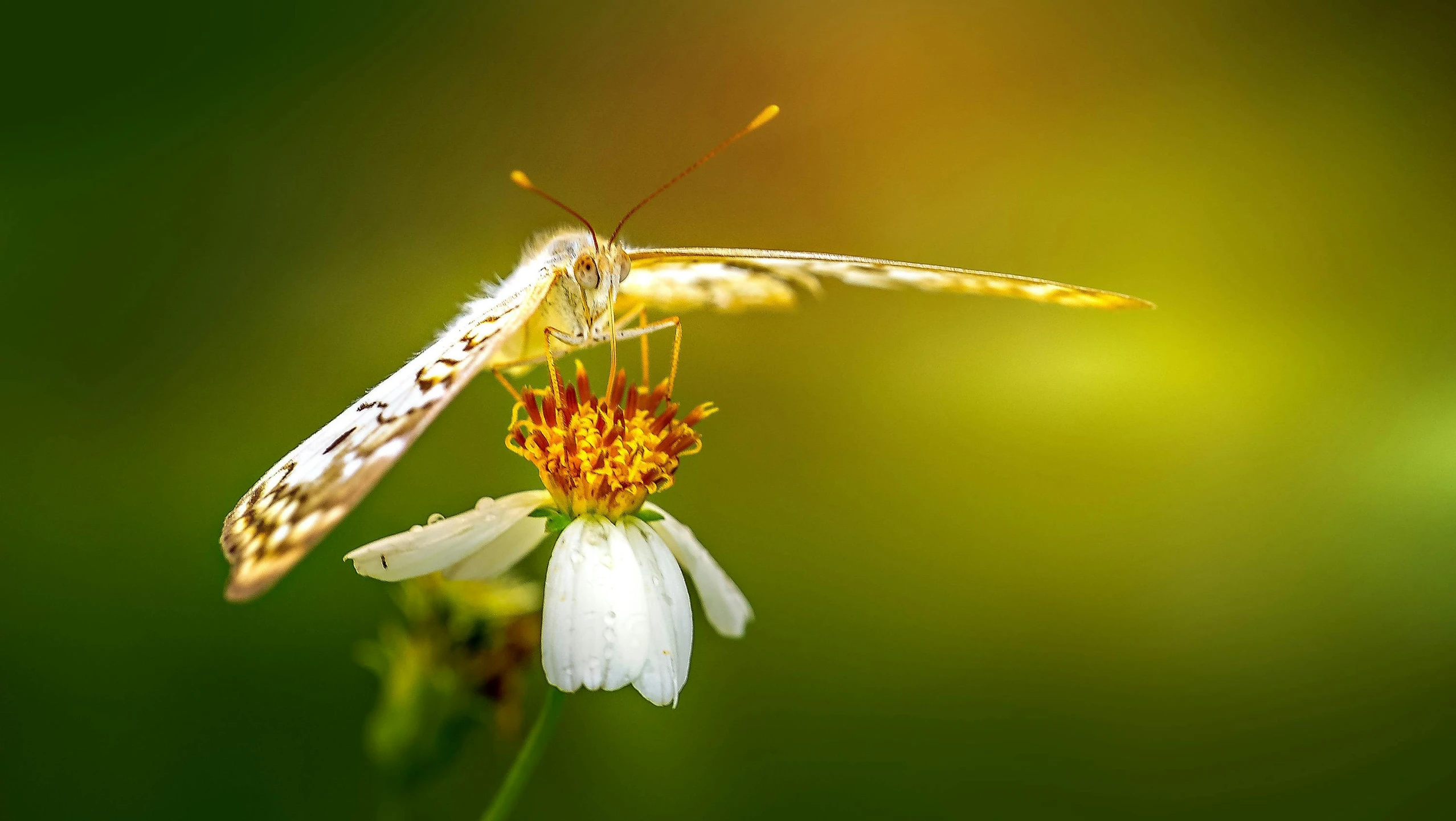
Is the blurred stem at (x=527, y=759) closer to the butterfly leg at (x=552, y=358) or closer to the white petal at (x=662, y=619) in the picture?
the white petal at (x=662, y=619)

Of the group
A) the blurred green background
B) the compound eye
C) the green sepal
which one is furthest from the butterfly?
the blurred green background

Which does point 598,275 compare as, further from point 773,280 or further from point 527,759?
point 527,759

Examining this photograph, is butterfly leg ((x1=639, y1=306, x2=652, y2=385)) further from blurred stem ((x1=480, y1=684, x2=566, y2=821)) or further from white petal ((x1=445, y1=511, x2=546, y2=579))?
blurred stem ((x1=480, y1=684, x2=566, y2=821))

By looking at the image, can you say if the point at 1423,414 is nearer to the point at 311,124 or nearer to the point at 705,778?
the point at 705,778

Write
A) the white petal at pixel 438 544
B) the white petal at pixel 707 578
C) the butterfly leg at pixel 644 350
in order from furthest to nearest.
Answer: the butterfly leg at pixel 644 350, the white petal at pixel 707 578, the white petal at pixel 438 544

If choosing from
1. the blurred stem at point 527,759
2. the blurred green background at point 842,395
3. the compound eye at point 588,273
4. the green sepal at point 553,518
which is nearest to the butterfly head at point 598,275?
the compound eye at point 588,273

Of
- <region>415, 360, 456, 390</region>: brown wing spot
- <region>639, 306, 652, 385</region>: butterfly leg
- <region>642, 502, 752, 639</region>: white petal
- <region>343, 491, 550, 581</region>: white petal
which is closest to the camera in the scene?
<region>415, 360, 456, 390</region>: brown wing spot

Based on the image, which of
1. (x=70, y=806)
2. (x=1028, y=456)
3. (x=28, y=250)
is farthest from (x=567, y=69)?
(x=70, y=806)
